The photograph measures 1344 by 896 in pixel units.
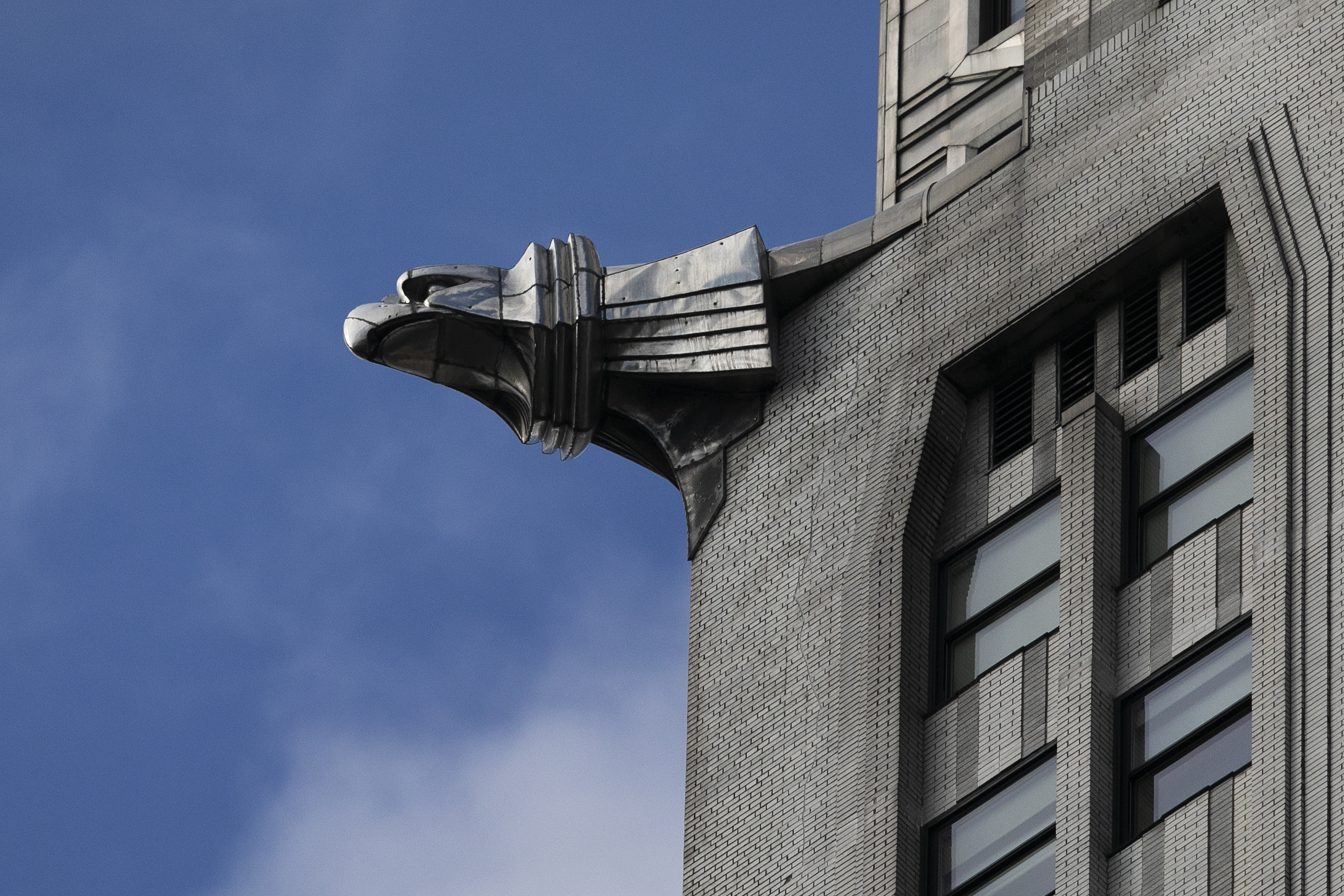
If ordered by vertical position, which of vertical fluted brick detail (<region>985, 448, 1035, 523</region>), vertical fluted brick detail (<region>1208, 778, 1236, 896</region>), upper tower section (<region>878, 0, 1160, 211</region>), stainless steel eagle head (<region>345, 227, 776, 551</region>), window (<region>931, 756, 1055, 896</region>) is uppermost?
upper tower section (<region>878, 0, 1160, 211</region>)

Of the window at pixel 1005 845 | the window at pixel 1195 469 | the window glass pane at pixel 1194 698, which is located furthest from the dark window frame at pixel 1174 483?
the window at pixel 1005 845

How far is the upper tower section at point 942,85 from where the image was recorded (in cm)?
3397

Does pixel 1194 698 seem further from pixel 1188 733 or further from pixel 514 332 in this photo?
pixel 514 332

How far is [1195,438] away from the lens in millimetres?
27188

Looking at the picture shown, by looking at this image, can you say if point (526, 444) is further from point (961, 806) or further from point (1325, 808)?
point (1325, 808)

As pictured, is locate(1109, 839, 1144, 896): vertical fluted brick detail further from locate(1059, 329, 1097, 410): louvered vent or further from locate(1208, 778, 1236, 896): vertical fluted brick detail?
locate(1059, 329, 1097, 410): louvered vent

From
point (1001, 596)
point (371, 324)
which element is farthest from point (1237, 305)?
point (371, 324)

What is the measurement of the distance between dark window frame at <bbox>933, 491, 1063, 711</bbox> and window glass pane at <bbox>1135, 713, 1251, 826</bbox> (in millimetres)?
2268

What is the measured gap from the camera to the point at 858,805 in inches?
1080

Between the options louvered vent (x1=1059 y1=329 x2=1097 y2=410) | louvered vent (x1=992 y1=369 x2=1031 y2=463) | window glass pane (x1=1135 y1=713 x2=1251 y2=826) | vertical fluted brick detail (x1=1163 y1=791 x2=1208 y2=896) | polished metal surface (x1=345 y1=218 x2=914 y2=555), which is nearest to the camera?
vertical fluted brick detail (x1=1163 y1=791 x2=1208 y2=896)

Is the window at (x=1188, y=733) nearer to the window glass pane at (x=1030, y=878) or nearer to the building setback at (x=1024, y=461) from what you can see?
the building setback at (x=1024, y=461)

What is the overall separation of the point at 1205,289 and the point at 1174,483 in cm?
211

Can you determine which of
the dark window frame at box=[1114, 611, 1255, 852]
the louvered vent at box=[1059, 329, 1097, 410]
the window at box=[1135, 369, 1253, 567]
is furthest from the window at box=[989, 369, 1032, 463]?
the dark window frame at box=[1114, 611, 1255, 852]

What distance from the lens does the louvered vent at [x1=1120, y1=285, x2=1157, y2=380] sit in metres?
28.3
